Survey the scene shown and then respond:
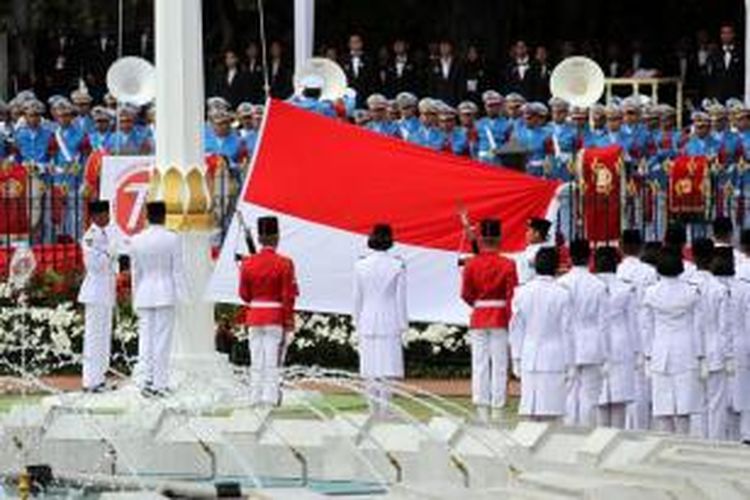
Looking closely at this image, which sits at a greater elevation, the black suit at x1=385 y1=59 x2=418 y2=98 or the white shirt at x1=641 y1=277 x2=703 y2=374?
the black suit at x1=385 y1=59 x2=418 y2=98

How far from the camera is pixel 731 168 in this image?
30.3 meters

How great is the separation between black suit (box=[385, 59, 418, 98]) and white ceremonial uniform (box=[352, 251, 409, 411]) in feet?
36.1

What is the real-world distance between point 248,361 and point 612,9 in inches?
526

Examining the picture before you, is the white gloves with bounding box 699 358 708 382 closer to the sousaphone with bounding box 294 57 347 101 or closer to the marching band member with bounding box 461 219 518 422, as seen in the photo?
the marching band member with bounding box 461 219 518 422

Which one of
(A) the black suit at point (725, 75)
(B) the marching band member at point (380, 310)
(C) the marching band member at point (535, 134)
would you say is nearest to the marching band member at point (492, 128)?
(C) the marching band member at point (535, 134)

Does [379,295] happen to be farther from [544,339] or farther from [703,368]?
[703,368]

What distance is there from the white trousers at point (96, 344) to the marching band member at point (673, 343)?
5.73 meters

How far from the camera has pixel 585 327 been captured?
23.5 m

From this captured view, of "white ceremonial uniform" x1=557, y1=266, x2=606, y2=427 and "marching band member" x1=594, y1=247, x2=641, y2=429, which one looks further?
"marching band member" x1=594, y1=247, x2=641, y2=429

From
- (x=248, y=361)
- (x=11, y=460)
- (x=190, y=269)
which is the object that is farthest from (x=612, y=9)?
(x=11, y=460)

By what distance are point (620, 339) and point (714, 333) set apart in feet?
3.14

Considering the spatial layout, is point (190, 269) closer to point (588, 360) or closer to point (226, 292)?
point (226, 292)

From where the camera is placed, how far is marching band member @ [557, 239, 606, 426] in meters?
23.5

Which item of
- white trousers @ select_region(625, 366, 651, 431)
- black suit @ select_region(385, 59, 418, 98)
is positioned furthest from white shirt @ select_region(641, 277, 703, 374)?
black suit @ select_region(385, 59, 418, 98)
